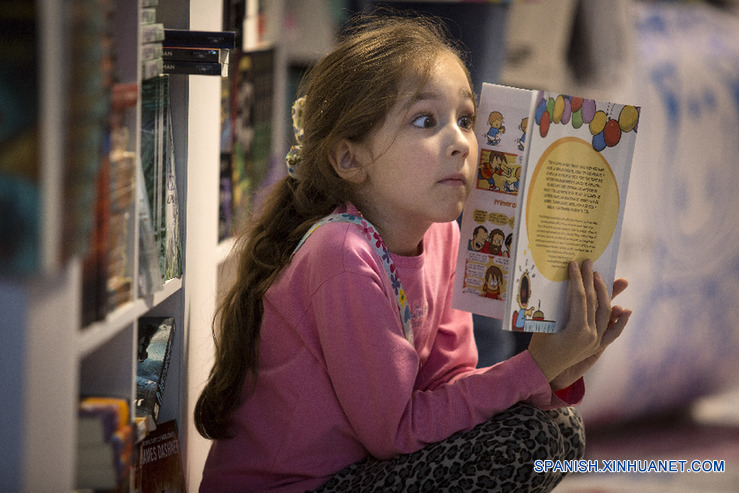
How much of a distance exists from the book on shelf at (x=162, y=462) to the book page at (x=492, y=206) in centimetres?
51

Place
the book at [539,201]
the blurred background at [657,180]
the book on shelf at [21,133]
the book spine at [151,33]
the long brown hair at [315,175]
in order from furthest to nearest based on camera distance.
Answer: the blurred background at [657,180]
the long brown hair at [315,175]
the book at [539,201]
the book spine at [151,33]
the book on shelf at [21,133]

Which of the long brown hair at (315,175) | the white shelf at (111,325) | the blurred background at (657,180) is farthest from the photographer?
the blurred background at (657,180)

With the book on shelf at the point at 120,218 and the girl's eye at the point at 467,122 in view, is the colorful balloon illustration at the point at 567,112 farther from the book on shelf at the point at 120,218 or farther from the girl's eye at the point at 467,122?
the book on shelf at the point at 120,218

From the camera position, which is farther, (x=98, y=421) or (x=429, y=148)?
(x=429, y=148)

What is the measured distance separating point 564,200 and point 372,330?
328 millimetres

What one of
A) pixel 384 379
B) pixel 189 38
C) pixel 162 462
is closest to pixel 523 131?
pixel 384 379

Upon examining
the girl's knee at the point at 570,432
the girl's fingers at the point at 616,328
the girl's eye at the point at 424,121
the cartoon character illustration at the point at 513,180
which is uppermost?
the girl's eye at the point at 424,121

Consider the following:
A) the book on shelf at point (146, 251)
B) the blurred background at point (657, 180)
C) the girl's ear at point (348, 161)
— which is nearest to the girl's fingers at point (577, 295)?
the girl's ear at point (348, 161)

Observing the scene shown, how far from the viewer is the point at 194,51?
3.79 ft

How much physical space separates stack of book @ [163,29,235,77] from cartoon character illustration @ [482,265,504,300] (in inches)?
19.7

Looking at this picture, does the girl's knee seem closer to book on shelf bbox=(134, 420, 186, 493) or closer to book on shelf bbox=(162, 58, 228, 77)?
book on shelf bbox=(134, 420, 186, 493)

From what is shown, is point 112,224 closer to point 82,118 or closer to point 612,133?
point 82,118

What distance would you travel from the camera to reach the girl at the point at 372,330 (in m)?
1.08

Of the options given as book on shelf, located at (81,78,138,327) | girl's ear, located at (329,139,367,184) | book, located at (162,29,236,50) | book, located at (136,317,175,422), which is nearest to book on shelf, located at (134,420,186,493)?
book, located at (136,317,175,422)
